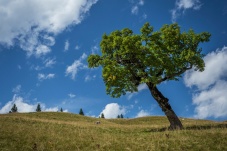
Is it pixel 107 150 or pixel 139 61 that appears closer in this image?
pixel 107 150

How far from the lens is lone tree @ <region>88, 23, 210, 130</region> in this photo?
28453mm

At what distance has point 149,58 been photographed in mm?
28203

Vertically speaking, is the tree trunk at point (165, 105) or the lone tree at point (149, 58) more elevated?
the lone tree at point (149, 58)

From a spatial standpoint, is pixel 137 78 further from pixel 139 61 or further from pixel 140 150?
pixel 140 150

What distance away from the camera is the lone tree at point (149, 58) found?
2845cm

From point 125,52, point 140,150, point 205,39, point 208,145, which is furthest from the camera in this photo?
point 205,39

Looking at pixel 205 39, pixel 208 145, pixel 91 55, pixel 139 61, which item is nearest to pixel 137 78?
pixel 139 61

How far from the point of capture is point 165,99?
29.3 m

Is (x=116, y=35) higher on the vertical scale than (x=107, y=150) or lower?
higher

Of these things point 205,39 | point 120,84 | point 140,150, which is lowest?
point 140,150

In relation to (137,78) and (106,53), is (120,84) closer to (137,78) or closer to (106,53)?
(137,78)

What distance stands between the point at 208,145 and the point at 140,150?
4178 mm

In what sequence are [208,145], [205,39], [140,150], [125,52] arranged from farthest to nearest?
[205,39]
[125,52]
[208,145]
[140,150]

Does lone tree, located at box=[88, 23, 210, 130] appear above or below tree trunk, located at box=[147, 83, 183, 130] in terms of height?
above
